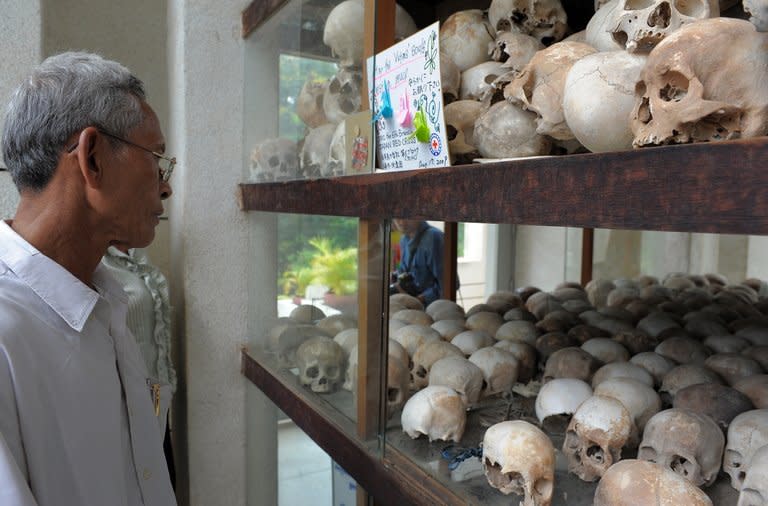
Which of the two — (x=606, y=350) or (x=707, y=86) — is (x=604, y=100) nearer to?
(x=707, y=86)

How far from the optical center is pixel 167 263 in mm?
2572

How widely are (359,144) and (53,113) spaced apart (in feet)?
2.11

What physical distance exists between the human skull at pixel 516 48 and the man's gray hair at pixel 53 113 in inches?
30.0

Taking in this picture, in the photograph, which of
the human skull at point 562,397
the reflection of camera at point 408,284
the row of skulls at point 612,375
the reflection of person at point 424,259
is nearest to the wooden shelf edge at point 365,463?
the row of skulls at point 612,375

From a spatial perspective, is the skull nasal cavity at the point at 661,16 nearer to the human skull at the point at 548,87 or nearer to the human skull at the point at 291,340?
the human skull at the point at 548,87

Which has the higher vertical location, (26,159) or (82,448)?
(26,159)

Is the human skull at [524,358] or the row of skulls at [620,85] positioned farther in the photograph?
the human skull at [524,358]

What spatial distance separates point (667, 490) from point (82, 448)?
95 cm

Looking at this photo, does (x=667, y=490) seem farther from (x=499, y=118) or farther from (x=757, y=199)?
(x=499, y=118)

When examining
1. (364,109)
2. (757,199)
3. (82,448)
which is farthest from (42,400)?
(757,199)

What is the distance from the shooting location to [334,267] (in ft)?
5.99

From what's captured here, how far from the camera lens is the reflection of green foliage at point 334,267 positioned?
1604 millimetres

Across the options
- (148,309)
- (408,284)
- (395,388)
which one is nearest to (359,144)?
(395,388)

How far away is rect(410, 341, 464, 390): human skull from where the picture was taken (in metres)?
1.67
